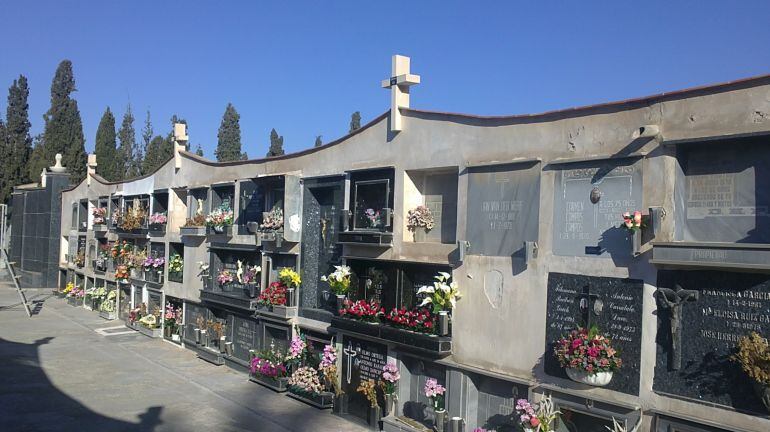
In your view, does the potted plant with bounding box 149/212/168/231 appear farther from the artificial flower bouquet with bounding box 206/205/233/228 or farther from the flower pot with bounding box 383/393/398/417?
the flower pot with bounding box 383/393/398/417

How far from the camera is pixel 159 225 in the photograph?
25.3 metres

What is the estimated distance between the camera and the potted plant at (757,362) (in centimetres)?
766

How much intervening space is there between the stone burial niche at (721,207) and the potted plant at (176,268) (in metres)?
19.2

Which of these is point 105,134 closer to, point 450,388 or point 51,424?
point 51,424

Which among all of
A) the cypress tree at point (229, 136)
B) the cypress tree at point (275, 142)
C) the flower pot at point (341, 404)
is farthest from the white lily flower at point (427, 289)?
the cypress tree at point (275, 142)

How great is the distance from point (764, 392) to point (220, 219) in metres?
16.4

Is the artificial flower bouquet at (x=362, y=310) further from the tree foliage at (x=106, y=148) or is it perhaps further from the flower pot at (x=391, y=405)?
the tree foliage at (x=106, y=148)

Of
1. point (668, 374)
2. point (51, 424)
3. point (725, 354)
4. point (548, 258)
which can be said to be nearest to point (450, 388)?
point (548, 258)

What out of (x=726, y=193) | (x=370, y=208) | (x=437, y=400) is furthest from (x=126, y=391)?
(x=726, y=193)

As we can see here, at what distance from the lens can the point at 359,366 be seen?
586 inches

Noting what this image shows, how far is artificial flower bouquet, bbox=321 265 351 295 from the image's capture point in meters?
15.0

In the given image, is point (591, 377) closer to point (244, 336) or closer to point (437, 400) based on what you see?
point (437, 400)

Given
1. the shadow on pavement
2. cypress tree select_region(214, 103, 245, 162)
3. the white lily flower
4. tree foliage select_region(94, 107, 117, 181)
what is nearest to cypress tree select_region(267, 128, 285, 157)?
cypress tree select_region(214, 103, 245, 162)

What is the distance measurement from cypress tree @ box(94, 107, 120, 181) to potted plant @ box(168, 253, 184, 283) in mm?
32343
